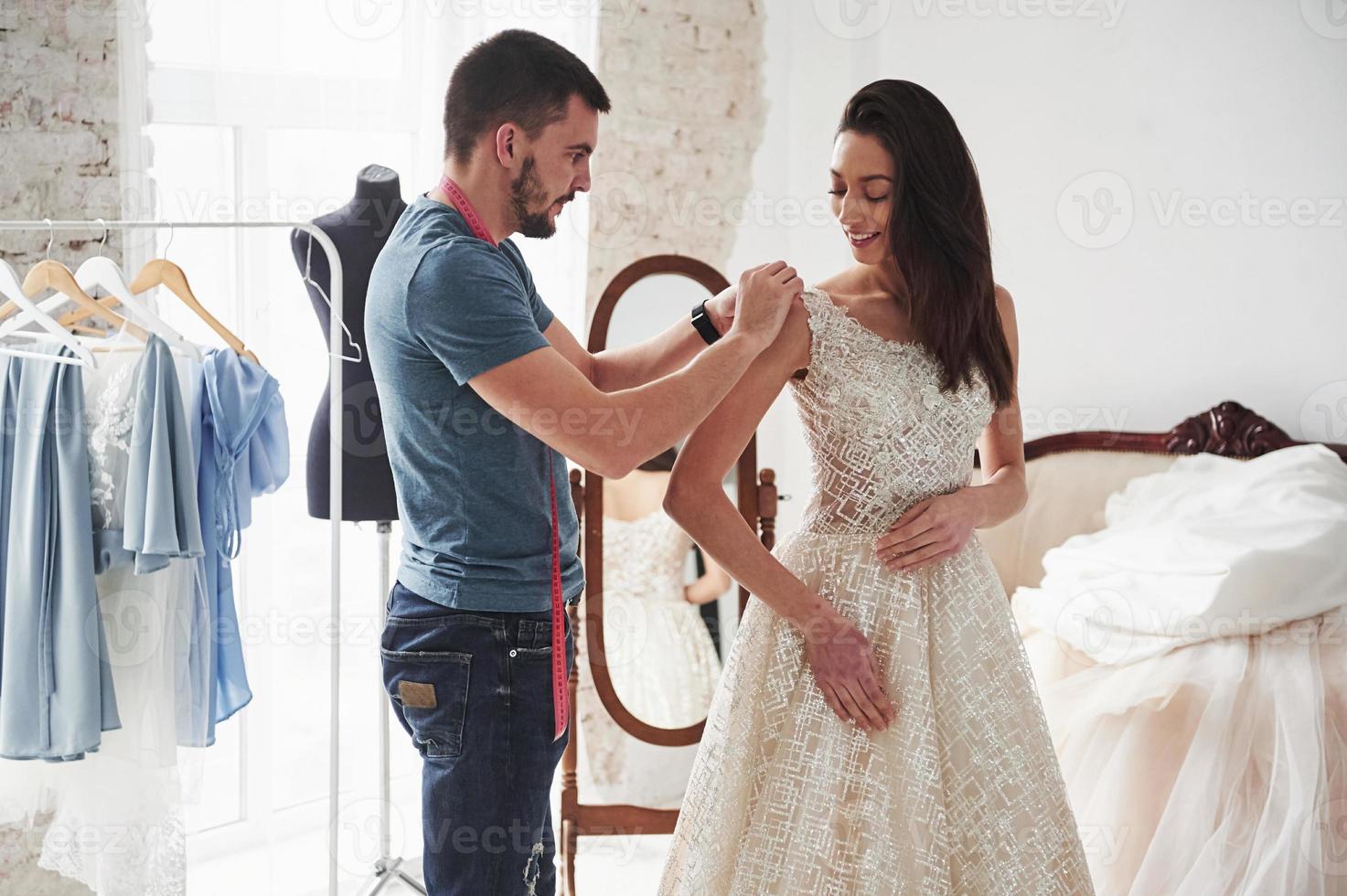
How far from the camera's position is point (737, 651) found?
1555 millimetres

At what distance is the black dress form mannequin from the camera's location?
233 cm

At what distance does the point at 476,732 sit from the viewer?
1.41 meters

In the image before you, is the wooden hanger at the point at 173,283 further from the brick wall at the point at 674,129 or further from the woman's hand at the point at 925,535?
the brick wall at the point at 674,129

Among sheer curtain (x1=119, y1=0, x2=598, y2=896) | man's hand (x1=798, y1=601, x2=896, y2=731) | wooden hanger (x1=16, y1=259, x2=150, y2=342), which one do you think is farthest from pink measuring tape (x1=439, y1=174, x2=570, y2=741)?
sheer curtain (x1=119, y1=0, x2=598, y2=896)

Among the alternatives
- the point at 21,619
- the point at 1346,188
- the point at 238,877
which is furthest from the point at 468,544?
the point at 1346,188

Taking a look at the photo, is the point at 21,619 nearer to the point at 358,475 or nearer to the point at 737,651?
the point at 358,475

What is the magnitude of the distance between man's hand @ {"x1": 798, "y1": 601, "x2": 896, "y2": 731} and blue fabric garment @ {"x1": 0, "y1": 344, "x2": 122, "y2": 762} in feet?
4.31

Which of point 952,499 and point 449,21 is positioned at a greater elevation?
point 449,21

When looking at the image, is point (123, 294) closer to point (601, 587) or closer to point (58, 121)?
point (58, 121)

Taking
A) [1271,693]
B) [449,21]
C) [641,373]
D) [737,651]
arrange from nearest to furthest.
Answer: [737,651] → [641,373] → [1271,693] → [449,21]

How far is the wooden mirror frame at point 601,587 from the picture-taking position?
262 cm

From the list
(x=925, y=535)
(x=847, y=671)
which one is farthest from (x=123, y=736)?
(x=925, y=535)

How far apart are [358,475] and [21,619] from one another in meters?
0.71

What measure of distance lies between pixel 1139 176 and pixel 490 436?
2.45 meters
